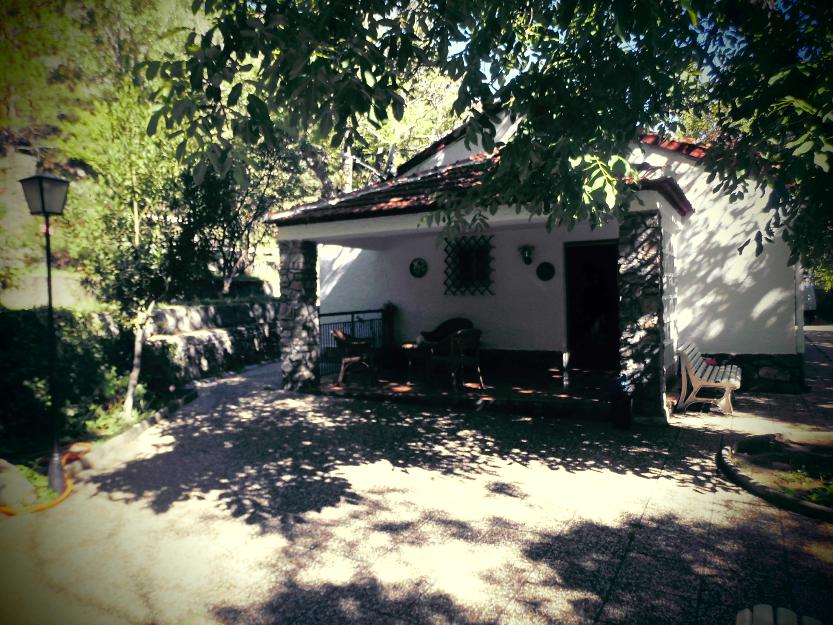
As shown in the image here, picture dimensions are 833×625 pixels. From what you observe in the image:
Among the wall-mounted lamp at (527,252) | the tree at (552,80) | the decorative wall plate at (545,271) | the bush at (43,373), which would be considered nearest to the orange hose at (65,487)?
the bush at (43,373)

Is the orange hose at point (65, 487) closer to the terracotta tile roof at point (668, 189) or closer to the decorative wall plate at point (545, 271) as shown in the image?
the terracotta tile roof at point (668, 189)

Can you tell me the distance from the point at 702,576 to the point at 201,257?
7764 mm

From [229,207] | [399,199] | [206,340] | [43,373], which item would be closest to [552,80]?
[399,199]

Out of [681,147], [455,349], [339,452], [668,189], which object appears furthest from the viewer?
[681,147]

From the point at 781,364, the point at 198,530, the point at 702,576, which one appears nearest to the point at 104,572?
the point at 198,530

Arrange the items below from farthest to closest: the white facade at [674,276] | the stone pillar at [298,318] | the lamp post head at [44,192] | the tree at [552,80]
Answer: the stone pillar at [298,318] < the white facade at [674,276] < the lamp post head at [44,192] < the tree at [552,80]

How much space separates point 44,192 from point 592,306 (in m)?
9.01

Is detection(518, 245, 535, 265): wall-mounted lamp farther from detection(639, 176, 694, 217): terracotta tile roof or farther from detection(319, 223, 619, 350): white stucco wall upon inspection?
detection(639, 176, 694, 217): terracotta tile roof

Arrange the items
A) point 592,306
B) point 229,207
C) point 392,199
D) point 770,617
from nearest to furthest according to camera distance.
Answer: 1. point 770,617
2. point 392,199
3. point 592,306
4. point 229,207

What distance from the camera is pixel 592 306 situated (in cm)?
995

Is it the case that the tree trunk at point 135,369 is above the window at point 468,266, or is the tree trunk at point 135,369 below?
below

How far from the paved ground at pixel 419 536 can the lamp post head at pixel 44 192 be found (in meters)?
3.05

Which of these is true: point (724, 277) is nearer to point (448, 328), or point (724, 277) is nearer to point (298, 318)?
point (448, 328)

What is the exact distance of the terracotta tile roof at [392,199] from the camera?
25.6 ft
